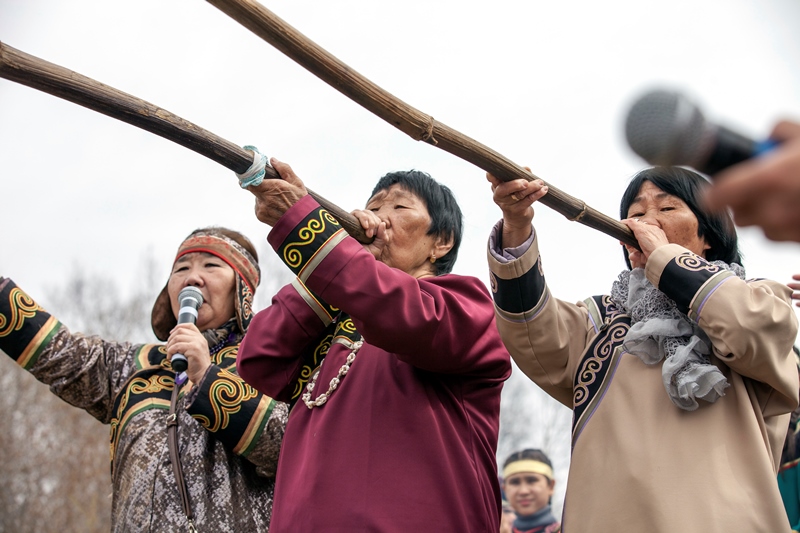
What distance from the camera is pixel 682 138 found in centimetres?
110

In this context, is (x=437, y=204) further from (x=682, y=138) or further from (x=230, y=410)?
(x=682, y=138)

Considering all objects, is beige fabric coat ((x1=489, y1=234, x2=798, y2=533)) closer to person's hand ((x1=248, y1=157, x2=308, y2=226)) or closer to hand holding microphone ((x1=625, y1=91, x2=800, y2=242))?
person's hand ((x1=248, y1=157, x2=308, y2=226))

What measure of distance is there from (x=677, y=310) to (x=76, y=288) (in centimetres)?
1686

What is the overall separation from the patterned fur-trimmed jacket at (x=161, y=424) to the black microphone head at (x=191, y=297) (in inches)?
9.7

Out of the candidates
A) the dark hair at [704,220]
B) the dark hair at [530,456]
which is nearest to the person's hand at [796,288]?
the dark hair at [704,220]

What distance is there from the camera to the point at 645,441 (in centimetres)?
255

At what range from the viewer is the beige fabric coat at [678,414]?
7.84ft

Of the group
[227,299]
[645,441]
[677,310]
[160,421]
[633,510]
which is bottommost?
[160,421]

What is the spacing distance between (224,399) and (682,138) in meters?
2.61

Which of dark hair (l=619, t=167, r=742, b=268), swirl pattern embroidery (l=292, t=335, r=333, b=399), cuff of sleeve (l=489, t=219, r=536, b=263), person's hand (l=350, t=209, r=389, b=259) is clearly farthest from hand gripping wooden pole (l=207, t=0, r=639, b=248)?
swirl pattern embroidery (l=292, t=335, r=333, b=399)

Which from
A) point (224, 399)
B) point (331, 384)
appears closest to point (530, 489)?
point (224, 399)

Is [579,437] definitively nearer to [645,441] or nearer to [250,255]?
[645,441]

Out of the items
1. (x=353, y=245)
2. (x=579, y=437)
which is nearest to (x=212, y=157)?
(x=353, y=245)

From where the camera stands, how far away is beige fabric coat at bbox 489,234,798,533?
2.39 m
